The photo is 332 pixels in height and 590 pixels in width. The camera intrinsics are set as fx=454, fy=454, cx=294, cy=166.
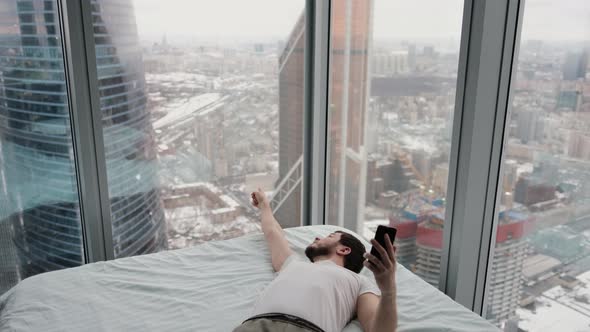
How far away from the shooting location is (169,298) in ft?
5.29

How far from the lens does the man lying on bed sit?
128cm

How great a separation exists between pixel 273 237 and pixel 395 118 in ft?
2.73

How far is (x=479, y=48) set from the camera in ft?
5.28

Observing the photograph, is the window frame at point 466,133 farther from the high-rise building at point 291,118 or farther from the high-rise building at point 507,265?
the high-rise building at point 291,118

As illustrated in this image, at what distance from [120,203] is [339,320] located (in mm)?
1572

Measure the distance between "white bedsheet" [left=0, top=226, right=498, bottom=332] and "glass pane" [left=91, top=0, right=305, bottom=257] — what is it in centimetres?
73

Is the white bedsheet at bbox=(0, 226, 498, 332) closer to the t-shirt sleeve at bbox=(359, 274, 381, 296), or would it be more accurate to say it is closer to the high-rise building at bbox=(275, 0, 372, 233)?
the t-shirt sleeve at bbox=(359, 274, 381, 296)

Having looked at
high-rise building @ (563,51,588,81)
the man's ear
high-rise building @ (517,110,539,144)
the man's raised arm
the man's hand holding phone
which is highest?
high-rise building @ (563,51,588,81)

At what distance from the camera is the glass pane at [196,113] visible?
2.41 meters

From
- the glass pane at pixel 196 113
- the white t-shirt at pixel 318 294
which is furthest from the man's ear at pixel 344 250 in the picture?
the glass pane at pixel 196 113

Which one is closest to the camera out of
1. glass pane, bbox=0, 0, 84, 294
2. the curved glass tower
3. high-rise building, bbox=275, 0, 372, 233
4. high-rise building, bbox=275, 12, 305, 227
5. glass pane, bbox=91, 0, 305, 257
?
glass pane, bbox=0, 0, 84, 294

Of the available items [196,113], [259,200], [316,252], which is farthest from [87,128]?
[316,252]

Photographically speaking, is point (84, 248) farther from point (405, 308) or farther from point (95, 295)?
point (405, 308)

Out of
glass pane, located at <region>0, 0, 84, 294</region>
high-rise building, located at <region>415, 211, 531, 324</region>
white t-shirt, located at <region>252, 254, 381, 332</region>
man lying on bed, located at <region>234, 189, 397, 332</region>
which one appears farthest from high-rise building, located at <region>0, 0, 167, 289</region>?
high-rise building, located at <region>415, 211, 531, 324</region>
